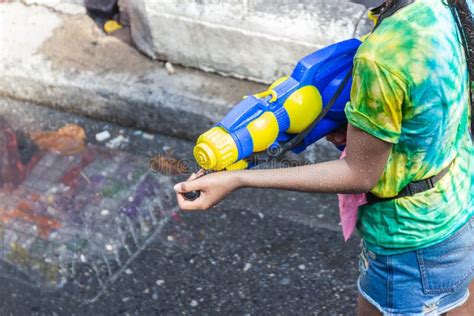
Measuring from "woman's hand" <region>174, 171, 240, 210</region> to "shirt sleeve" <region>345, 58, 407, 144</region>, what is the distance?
376 millimetres

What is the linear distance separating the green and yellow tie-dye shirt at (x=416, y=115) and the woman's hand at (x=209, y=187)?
0.37 metres

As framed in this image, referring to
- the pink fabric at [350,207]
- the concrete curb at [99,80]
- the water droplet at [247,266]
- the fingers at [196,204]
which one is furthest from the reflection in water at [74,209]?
the pink fabric at [350,207]

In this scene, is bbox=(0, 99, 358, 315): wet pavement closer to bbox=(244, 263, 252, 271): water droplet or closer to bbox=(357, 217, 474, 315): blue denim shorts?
bbox=(244, 263, 252, 271): water droplet

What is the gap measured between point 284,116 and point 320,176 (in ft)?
0.61

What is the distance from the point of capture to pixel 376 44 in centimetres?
190

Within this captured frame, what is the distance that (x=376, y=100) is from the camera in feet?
6.26

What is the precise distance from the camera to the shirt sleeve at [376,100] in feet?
6.19

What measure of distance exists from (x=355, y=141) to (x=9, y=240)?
2.33 metres

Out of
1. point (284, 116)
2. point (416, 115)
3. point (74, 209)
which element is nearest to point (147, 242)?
point (74, 209)

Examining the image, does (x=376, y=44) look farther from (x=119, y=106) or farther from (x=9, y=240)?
(x=119, y=106)

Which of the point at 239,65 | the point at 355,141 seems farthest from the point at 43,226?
the point at 355,141

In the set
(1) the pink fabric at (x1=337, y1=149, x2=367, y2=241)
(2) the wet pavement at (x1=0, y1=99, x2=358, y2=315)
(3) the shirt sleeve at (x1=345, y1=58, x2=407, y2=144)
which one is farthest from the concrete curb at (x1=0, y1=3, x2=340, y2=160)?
(3) the shirt sleeve at (x1=345, y1=58, x2=407, y2=144)

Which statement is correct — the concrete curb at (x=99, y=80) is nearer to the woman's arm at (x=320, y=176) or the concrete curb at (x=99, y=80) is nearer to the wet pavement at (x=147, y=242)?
the wet pavement at (x=147, y=242)

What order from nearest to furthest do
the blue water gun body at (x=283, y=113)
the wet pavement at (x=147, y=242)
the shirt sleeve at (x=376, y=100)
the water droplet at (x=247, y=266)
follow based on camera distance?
the shirt sleeve at (x=376, y=100) < the blue water gun body at (x=283, y=113) < the wet pavement at (x=147, y=242) < the water droplet at (x=247, y=266)
